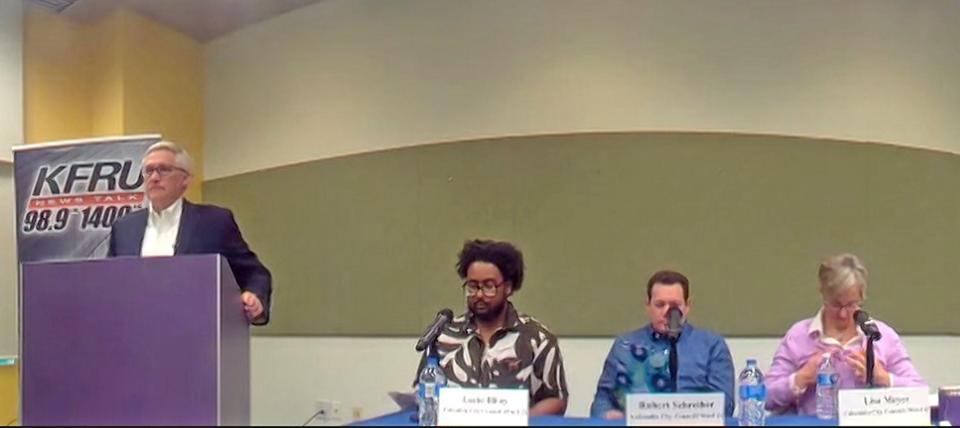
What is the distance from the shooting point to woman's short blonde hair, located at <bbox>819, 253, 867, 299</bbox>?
261 cm

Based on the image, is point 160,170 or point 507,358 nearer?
point 160,170

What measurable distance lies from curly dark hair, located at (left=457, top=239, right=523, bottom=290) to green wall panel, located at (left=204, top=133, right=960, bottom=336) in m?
1.32

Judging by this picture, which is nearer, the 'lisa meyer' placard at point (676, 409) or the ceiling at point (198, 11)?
the 'lisa meyer' placard at point (676, 409)

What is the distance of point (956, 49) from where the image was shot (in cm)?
416

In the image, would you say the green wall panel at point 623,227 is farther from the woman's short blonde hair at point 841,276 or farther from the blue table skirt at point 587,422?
the blue table skirt at point 587,422

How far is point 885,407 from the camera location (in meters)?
1.88

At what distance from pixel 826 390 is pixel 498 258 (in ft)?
3.48

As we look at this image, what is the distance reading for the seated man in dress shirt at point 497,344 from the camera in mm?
2744

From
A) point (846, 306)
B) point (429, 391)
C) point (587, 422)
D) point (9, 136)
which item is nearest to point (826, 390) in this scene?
point (846, 306)

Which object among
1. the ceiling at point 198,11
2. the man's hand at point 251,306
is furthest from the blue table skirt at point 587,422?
the ceiling at point 198,11

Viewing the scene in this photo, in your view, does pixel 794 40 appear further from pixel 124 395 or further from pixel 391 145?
pixel 124 395

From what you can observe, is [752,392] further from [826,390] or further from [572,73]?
[572,73]

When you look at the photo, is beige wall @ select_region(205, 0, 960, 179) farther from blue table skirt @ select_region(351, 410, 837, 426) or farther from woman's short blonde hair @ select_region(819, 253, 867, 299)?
blue table skirt @ select_region(351, 410, 837, 426)

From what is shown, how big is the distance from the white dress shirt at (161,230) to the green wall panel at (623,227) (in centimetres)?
216
